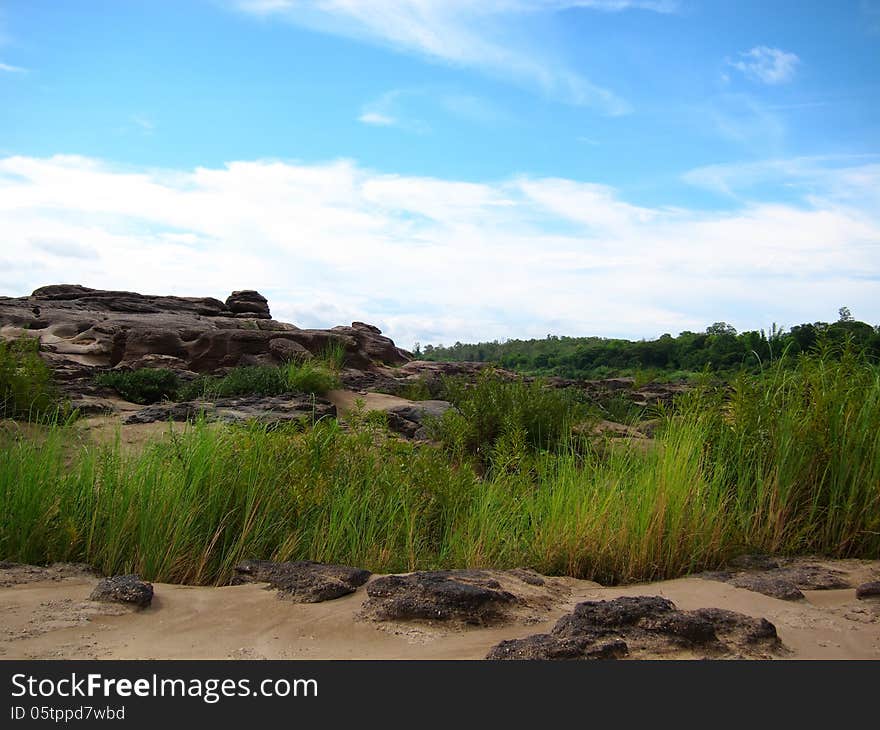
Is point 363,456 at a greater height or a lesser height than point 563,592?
greater

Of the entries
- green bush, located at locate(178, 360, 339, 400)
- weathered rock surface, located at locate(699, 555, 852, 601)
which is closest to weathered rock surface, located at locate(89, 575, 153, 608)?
weathered rock surface, located at locate(699, 555, 852, 601)

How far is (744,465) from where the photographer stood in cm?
520

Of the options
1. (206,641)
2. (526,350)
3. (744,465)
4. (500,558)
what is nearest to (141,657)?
(206,641)

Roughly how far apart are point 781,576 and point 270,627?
2.69 meters

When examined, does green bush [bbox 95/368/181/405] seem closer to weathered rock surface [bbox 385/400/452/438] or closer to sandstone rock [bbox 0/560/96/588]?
weathered rock surface [bbox 385/400/452/438]

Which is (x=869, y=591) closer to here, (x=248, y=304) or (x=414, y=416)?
(x=414, y=416)

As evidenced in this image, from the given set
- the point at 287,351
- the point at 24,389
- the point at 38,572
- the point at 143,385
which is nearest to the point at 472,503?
A: the point at 38,572

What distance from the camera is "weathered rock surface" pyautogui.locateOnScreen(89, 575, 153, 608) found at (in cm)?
335

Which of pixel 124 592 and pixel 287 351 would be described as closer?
pixel 124 592

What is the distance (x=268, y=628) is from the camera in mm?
3172

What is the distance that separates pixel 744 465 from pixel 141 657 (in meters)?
4.01

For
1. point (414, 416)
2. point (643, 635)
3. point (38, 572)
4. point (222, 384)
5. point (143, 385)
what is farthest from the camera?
point (143, 385)

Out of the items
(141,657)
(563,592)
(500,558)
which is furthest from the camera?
(500,558)

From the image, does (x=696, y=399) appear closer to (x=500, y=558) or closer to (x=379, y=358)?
(x=500, y=558)
